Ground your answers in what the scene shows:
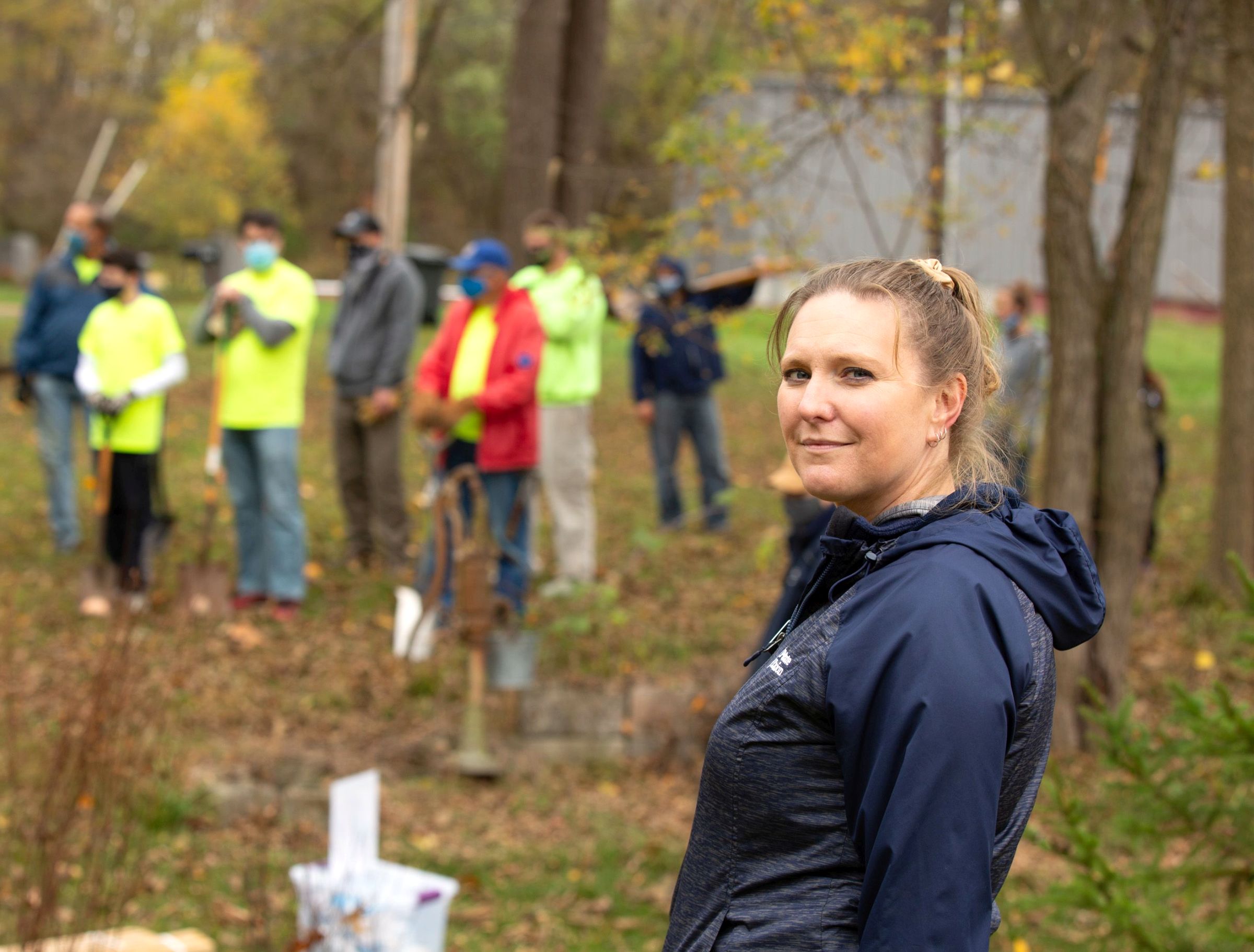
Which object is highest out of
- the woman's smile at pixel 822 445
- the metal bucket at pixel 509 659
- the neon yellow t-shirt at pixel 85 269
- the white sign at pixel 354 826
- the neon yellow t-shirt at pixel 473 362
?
the neon yellow t-shirt at pixel 85 269

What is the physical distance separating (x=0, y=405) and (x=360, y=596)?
27.0 ft

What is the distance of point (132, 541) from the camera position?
784cm

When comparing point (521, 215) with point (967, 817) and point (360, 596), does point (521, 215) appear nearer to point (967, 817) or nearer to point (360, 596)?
point (360, 596)

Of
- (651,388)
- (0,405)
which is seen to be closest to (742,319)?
(651,388)

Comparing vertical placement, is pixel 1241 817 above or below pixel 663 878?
above

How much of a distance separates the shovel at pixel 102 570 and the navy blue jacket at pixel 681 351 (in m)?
3.34

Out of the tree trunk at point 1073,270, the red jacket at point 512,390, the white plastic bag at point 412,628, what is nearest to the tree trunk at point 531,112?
the red jacket at point 512,390

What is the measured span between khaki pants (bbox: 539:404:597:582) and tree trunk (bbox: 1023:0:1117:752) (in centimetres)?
301

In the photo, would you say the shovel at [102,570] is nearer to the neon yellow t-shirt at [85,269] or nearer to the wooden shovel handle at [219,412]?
the wooden shovel handle at [219,412]

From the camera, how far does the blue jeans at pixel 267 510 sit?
7.71m

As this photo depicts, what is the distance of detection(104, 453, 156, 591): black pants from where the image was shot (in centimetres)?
786

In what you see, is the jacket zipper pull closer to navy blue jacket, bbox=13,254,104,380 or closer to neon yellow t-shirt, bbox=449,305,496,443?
neon yellow t-shirt, bbox=449,305,496,443

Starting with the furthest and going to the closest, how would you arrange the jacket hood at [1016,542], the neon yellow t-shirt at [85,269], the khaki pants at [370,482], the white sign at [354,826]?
the neon yellow t-shirt at [85,269] → the khaki pants at [370,482] → the white sign at [354,826] → the jacket hood at [1016,542]

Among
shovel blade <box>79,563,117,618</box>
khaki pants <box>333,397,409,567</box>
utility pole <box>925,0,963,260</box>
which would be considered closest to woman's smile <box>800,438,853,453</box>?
utility pole <box>925,0,963,260</box>
